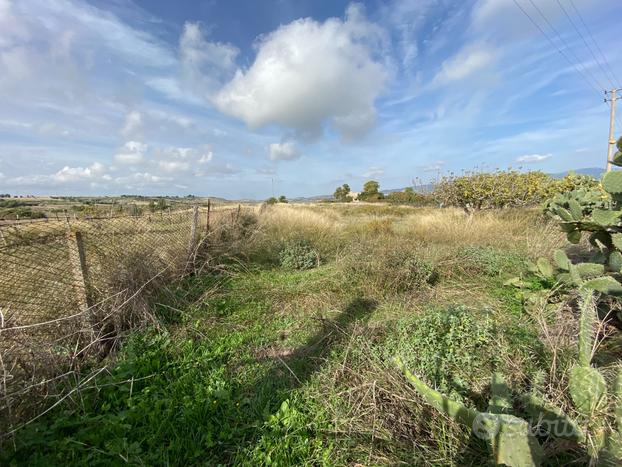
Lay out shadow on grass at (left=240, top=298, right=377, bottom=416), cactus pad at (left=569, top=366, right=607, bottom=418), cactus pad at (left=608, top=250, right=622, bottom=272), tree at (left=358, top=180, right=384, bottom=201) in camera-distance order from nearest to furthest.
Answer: cactus pad at (left=569, top=366, right=607, bottom=418)
shadow on grass at (left=240, top=298, right=377, bottom=416)
cactus pad at (left=608, top=250, right=622, bottom=272)
tree at (left=358, top=180, right=384, bottom=201)

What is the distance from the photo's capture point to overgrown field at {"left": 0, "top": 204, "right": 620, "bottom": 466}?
1.85 metres

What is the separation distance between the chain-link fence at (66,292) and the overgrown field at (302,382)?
0.87 ft

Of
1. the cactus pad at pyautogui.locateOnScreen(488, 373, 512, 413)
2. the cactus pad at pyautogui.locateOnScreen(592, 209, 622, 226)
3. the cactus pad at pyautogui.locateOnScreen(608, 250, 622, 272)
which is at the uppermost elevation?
the cactus pad at pyautogui.locateOnScreen(592, 209, 622, 226)

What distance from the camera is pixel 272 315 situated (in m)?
4.01

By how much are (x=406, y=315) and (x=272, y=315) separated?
6.06ft

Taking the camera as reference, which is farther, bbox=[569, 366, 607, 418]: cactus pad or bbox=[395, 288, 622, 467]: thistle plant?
bbox=[569, 366, 607, 418]: cactus pad

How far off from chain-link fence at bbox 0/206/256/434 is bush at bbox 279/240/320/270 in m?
2.65

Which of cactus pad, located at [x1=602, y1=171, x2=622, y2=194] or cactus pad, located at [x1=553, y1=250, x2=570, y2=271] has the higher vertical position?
cactus pad, located at [x1=602, y1=171, x2=622, y2=194]

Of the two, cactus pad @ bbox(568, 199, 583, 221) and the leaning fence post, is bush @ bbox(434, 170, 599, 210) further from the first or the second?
the leaning fence post

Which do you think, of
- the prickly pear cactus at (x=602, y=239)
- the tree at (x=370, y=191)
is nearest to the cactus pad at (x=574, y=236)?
the prickly pear cactus at (x=602, y=239)

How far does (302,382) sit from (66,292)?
8.82 ft

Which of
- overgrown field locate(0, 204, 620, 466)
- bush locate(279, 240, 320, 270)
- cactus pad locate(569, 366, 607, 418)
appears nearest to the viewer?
cactus pad locate(569, 366, 607, 418)

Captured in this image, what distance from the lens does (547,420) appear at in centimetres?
151

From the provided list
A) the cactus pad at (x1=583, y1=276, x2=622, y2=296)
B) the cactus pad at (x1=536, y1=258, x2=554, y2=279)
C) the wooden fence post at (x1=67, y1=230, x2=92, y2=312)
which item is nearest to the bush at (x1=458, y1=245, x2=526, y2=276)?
the cactus pad at (x1=536, y1=258, x2=554, y2=279)
